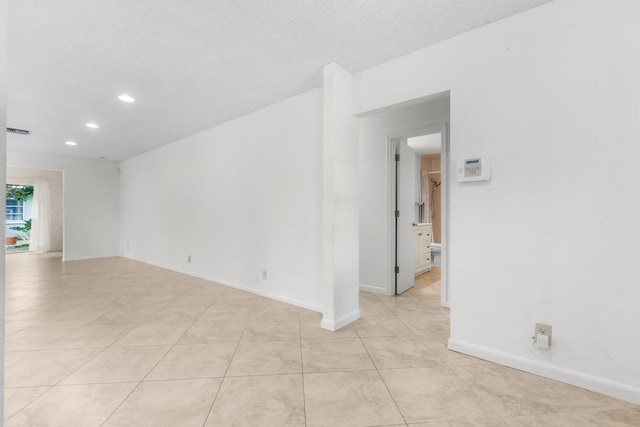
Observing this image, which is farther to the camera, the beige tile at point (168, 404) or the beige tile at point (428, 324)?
the beige tile at point (428, 324)

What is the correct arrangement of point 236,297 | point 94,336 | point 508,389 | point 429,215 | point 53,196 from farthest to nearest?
1. point 53,196
2. point 429,215
3. point 236,297
4. point 94,336
5. point 508,389

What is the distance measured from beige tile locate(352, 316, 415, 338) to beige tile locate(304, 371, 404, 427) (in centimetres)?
64

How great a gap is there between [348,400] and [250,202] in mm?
2717

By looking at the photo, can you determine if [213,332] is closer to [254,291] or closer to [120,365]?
[120,365]

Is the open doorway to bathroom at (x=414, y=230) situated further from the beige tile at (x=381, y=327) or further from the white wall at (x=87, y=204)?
the white wall at (x=87, y=204)

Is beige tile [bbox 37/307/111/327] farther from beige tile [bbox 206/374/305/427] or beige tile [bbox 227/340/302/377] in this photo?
beige tile [bbox 206/374/305/427]

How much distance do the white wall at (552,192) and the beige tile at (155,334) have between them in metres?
2.32

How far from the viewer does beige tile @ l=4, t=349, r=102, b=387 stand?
69.0 inches

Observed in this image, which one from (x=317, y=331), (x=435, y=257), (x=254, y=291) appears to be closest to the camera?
(x=317, y=331)

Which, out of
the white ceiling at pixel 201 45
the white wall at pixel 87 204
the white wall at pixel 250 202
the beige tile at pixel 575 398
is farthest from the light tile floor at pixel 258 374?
the white wall at pixel 87 204

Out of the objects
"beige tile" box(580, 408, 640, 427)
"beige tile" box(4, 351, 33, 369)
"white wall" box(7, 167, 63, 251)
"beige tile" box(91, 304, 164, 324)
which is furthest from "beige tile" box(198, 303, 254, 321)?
"white wall" box(7, 167, 63, 251)

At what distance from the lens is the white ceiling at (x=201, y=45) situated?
1.87 metres

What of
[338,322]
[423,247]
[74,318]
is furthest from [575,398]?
[74,318]

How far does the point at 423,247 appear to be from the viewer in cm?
494
